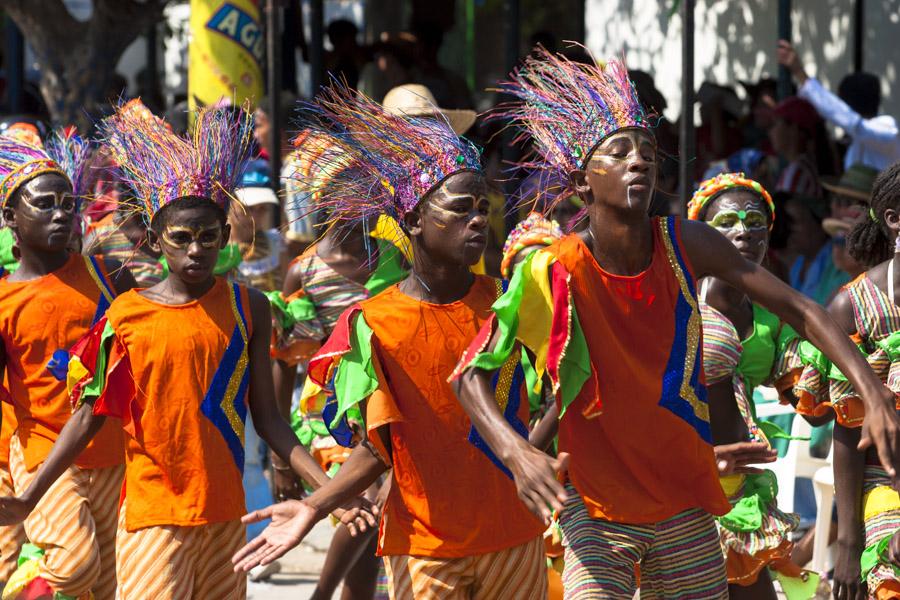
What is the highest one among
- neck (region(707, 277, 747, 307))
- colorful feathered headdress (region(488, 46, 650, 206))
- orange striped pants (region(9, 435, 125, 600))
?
colorful feathered headdress (region(488, 46, 650, 206))

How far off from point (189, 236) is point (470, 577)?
1577mm

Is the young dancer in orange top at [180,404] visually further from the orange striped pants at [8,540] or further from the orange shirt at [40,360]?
the orange striped pants at [8,540]

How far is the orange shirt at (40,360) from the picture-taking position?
653 cm

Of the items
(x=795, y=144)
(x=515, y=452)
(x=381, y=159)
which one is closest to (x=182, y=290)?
(x=381, y=159)

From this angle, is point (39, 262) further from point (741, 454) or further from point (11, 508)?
point (741, 454)

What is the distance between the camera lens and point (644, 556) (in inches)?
191

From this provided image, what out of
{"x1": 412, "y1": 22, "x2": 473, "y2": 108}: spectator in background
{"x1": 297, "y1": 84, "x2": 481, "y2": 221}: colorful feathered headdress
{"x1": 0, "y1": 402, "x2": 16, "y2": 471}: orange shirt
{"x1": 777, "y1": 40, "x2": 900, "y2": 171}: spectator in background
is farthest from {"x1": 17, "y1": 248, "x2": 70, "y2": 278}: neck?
{"x1": 777, "y1": 40, "x2": 900, "y2": 171}: spectator in background

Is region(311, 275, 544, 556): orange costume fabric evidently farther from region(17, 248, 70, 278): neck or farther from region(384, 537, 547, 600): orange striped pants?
region(17, 248, 70, 278): neck

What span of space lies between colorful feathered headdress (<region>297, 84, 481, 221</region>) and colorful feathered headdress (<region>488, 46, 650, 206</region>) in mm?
246

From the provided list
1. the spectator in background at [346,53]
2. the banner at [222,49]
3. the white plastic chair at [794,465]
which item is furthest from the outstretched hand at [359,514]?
the spectator in background at [346,53]

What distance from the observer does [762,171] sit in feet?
34.9

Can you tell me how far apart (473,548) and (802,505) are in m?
4.30

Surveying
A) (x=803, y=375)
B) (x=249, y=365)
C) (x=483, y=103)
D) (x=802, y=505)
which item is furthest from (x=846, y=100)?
(x=483, y=103)

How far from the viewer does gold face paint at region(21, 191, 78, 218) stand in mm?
6789
